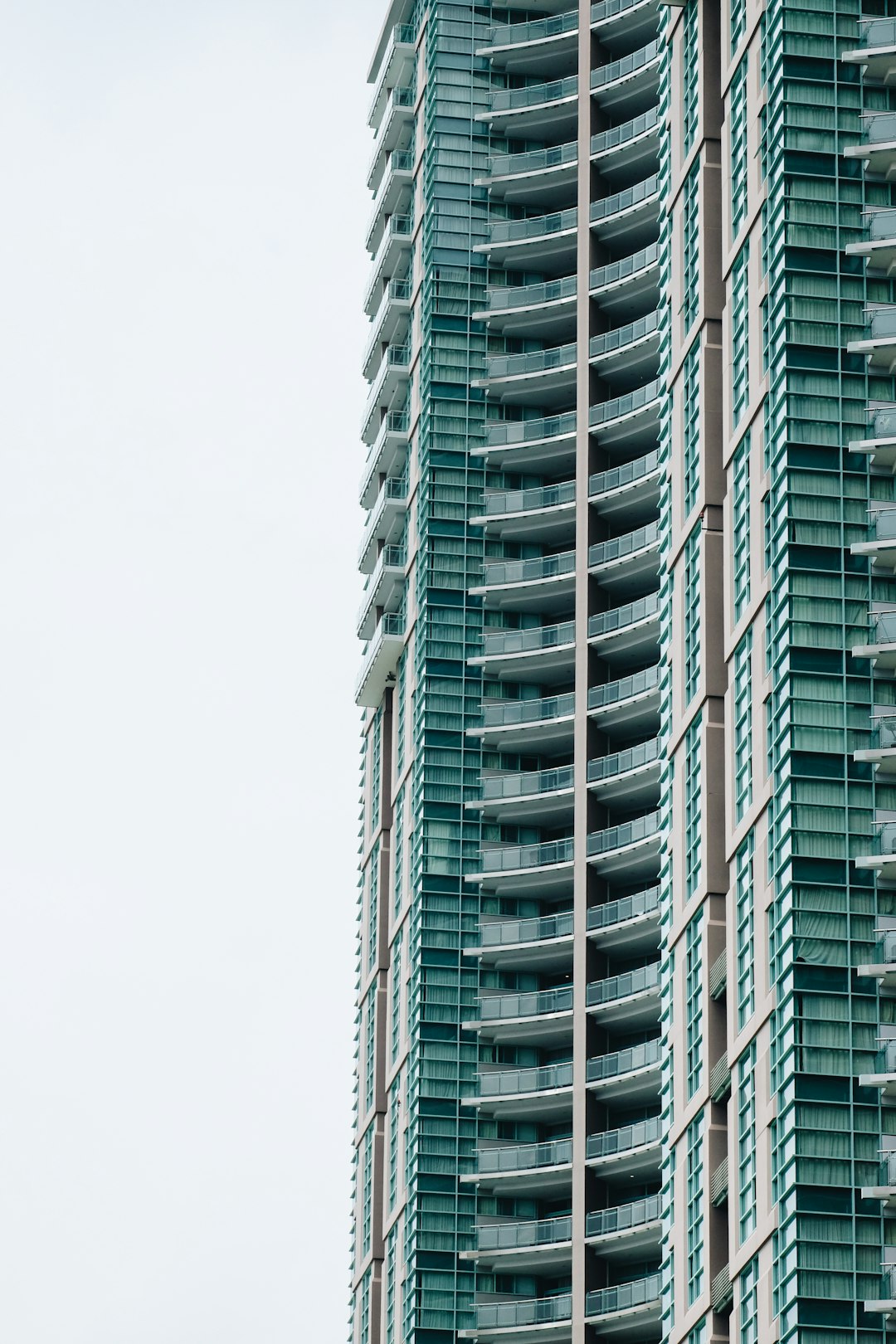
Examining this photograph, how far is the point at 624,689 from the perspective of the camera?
14450 centimetres

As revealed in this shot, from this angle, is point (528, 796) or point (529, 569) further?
point (529, 569)

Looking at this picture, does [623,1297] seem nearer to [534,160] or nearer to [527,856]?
[527,856]

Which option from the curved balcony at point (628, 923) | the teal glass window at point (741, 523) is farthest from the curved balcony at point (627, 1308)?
the teal glass window at point (741, 523)

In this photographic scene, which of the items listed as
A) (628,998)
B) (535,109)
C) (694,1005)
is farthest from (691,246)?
(535,109)

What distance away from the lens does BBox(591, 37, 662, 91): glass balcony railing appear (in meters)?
152

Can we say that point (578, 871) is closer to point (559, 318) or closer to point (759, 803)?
point (559, 318)

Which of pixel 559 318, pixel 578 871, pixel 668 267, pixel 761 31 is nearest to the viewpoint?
pixel 761 31

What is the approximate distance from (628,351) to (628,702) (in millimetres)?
17691

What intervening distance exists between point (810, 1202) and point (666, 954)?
21499 millimetres

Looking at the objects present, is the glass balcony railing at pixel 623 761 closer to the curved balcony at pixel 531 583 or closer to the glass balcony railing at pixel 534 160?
the curved balcony at pixel 531 583

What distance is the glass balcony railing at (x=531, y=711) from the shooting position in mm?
147500

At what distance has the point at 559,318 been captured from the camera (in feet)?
507

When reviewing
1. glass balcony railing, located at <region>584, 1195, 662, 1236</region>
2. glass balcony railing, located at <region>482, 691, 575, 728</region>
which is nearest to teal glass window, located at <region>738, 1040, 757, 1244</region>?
glass balcony railing, located at <region>584, 1195, 662, 1236</region>

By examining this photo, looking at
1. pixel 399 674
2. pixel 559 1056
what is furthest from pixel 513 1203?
pixel 399 674
